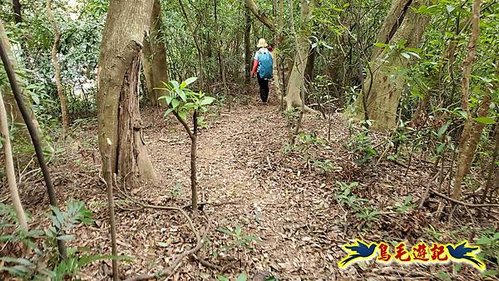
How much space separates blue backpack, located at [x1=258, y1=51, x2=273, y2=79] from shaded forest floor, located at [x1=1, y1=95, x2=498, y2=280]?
161 inches

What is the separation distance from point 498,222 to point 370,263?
143 centimetres

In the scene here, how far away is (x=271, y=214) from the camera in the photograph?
3209 mm

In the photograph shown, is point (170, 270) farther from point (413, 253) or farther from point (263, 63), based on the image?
point (263, 63)

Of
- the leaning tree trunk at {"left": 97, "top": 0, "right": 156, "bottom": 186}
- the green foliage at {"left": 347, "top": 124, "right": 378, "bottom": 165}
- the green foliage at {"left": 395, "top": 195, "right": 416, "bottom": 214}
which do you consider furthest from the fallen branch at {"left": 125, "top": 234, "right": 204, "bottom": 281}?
the green foliage at {"left": 347, "top": 124, "right": 378, "bottom": 165}

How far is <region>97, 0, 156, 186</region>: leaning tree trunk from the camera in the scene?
9.68ft

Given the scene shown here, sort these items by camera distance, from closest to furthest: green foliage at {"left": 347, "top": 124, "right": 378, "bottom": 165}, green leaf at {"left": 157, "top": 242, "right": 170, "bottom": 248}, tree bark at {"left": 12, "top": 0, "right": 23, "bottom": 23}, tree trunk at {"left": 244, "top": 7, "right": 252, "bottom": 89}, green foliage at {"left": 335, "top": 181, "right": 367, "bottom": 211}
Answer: green leaf at {"left": 157, "top": 242, "right": 170, "bottom": 248} < green foliage at {"left": 335, "top": 181, "right": 367, "bottom": 211} < green foliage at {"left": 347, "top": 124, "right": 378, "bottom": 165} < tree bark at {"left": 12, "top": 0, "right": 23, "bottom": 23} < tree trunk at {"left": 244, "top": 7, "right": 252, "bottom": 89}

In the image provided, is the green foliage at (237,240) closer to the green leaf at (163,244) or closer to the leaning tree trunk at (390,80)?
the green leaf at (163,244)

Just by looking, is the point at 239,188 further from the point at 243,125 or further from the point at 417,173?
the point at 243,125

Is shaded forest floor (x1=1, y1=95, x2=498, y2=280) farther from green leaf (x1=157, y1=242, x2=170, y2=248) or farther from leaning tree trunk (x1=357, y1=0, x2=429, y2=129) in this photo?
leaning tree trunk (x1=357, y1=0, x2=429, y2=129)

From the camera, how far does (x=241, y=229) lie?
2.90 meters

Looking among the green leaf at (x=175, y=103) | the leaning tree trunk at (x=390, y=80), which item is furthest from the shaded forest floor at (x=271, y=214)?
the green leaf at (x=175, y=103)

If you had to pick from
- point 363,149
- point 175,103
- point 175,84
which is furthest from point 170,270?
point 363,149

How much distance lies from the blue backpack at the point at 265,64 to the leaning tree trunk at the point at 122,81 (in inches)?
213

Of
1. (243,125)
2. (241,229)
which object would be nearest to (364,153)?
(241,229)
